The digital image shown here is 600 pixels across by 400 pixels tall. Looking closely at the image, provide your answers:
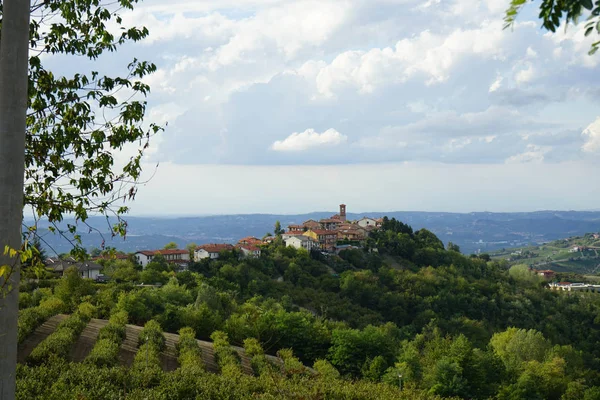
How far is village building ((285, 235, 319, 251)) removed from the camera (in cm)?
7119

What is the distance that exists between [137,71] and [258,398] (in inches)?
303

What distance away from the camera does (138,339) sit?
1816 cm

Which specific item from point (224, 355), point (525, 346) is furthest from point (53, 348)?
point (525, 346)

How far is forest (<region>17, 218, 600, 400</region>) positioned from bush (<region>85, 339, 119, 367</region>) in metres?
0.05

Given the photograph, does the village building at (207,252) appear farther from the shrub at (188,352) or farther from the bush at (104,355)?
the bush at (104,355)

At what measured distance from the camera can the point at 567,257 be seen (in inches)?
6412

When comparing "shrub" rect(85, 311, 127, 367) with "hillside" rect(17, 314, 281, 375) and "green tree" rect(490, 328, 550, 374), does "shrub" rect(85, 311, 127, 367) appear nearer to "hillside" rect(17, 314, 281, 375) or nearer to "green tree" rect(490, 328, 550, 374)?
"hillside" rect(17, 314, 281, 375)

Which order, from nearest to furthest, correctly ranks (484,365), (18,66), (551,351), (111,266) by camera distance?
(18,66) → (484,365) → (551,351) → (111,266)

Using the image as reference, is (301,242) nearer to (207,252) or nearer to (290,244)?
(290,244)

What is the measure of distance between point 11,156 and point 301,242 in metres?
67.2

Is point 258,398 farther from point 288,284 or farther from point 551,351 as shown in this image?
point 288,284

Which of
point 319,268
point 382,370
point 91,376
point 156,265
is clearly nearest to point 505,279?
point 319,268

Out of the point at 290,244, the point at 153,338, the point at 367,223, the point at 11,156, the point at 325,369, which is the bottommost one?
the point at 325,369

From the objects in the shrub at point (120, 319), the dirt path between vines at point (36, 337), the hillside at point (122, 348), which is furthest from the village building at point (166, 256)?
the hillside at point (122, 348)
